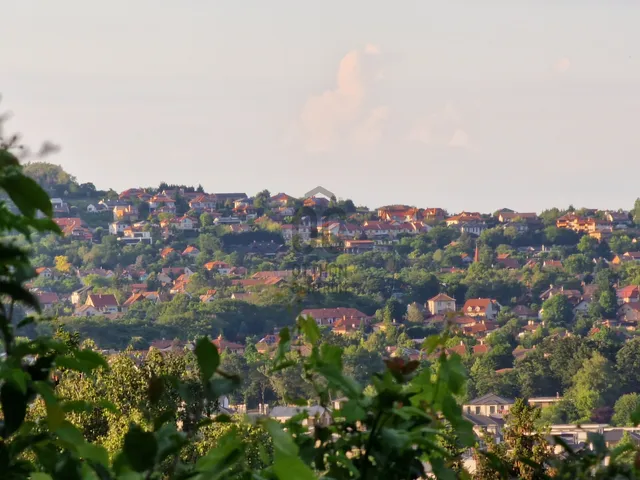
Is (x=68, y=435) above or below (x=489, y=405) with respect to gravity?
above

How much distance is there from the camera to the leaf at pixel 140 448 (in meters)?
0.67

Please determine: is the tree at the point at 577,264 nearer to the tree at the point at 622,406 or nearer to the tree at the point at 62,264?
the tree at the point at 62,264

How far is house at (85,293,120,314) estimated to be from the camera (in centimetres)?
4272

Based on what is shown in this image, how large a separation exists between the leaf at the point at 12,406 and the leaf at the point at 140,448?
12cm

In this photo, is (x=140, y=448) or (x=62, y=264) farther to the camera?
(x=62, y=264)

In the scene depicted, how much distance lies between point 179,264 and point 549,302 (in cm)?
1667

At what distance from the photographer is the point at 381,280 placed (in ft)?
153

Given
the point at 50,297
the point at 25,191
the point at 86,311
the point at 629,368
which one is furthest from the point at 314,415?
the point at 50,297

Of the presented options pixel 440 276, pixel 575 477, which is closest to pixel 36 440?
pixel 575 477

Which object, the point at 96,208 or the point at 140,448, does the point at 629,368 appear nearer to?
the point at 140,448

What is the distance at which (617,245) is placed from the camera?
5941 centimetres

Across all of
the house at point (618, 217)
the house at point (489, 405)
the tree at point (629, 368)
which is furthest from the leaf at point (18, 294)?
the house at point (618, 217)

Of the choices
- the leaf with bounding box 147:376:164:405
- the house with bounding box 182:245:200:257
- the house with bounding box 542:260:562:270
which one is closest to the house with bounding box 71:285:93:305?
the house with bounding box 182:245:200:257

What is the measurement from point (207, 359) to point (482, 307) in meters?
46.4
